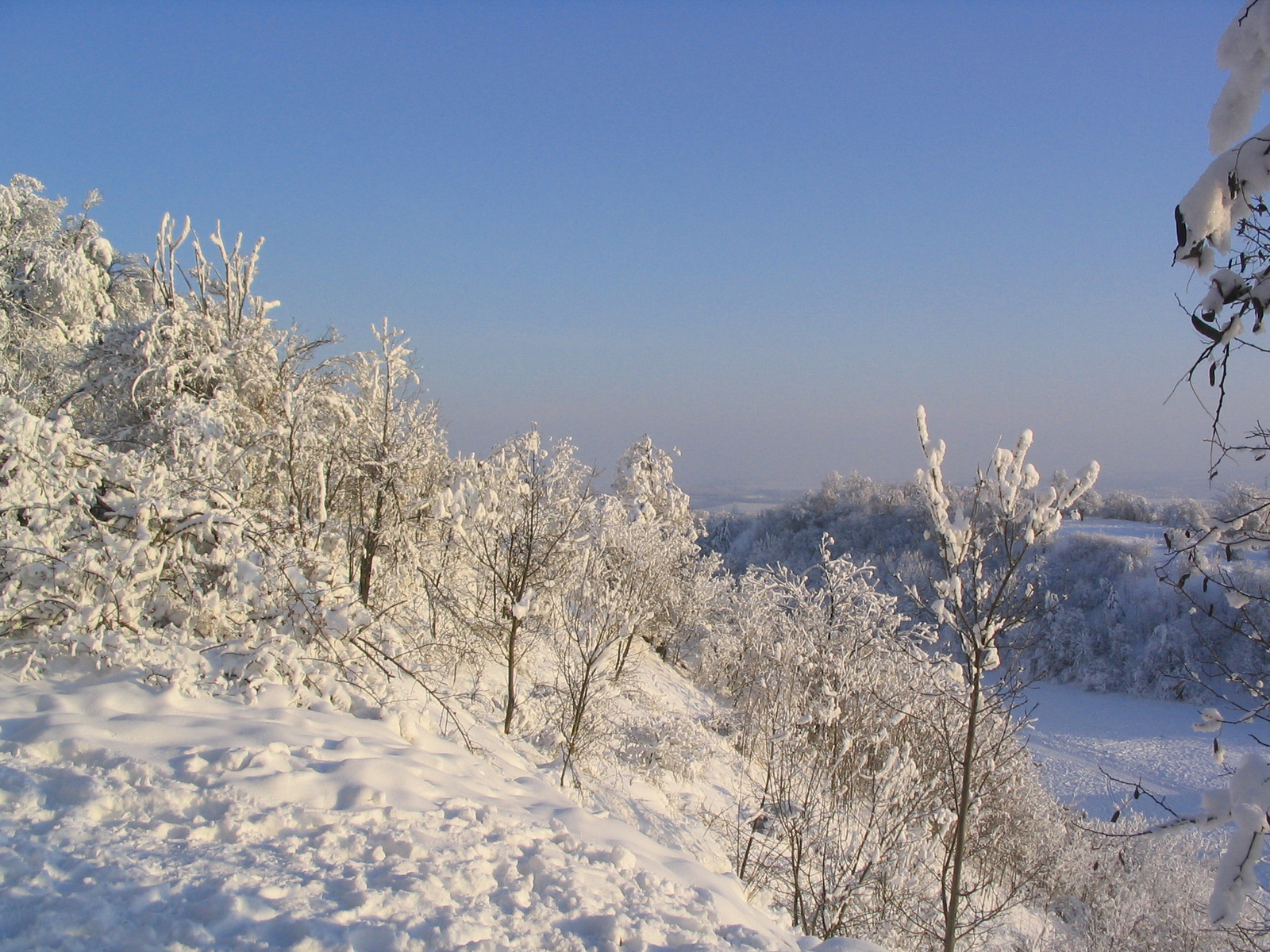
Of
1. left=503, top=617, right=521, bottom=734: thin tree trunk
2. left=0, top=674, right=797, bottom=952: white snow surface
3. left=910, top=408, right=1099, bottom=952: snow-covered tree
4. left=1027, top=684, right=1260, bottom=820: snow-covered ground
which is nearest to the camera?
left=0, top=674, right=797, bottom=952: white snow surface

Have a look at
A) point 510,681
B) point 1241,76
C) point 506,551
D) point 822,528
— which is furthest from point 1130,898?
point 822,528

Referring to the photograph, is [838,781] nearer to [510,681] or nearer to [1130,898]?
[510,681]

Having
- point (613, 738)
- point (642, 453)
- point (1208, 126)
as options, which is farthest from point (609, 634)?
point (642, 453)

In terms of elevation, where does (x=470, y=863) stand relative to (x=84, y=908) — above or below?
below

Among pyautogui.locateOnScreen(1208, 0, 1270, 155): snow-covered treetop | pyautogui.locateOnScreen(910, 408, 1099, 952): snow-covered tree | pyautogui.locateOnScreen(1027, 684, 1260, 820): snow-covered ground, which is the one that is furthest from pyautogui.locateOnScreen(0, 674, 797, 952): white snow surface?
pyautogui.locateOnScreen(1027, 684, 1260, 820): snow-covered ground

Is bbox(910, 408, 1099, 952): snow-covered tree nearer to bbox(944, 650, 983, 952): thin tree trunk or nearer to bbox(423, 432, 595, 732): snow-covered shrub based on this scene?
bbox(944, 650, 983, 952): thin tree trunk

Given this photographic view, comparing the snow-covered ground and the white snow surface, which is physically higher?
the white snow surface

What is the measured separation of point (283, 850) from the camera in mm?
3533

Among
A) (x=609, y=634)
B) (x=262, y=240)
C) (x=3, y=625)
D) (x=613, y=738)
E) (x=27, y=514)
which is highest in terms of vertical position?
(x=262, y=240)

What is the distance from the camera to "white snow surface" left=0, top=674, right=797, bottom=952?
2930 mm

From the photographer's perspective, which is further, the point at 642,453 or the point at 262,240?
the point at 642,453

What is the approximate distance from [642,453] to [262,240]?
22313 millimetres

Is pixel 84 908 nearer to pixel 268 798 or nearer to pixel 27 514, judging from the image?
pixel 268 798

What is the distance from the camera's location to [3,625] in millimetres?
5039
